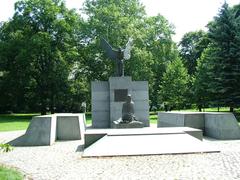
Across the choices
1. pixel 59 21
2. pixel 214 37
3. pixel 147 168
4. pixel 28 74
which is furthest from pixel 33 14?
pixel 147 168

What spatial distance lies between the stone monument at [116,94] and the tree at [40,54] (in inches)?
753

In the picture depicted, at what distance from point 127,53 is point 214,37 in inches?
378

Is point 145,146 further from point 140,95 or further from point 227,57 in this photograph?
point 227,57

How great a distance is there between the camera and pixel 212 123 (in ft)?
51.3

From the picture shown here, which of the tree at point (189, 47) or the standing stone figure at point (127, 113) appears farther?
the tree at point (189, 47)

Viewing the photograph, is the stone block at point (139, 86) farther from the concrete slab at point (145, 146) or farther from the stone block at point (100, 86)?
the concrete slab at point (145, 146)

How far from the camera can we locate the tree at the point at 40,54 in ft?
129

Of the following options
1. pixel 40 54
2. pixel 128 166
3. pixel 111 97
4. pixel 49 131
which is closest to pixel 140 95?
Result: pixel 111 97

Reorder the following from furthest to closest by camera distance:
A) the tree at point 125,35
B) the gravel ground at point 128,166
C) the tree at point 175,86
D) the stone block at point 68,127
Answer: the tree at point 175,86
the tree at point 125,35
the stone block at point 68,127
the gravel ground at point 128,166

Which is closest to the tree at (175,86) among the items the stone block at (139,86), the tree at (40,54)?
the tree at (40,54)

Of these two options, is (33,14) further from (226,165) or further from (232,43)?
(226,165)

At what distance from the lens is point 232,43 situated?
26.1 metres

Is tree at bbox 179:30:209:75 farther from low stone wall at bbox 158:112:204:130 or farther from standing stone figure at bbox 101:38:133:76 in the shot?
low stone wall at bbox 158:112:204:130

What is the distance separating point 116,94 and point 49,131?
6.66 meters
